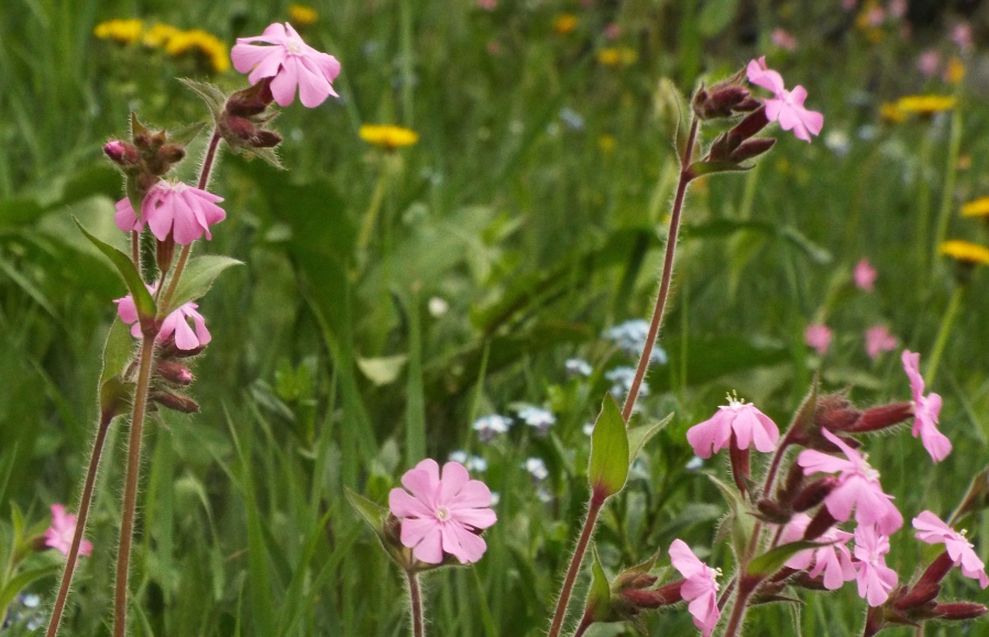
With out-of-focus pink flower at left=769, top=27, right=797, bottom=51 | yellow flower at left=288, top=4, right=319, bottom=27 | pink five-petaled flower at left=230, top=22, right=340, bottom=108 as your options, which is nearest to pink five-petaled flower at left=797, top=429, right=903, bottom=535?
pink five-petaled flower at left=230, top=22, right=340, bottom=108

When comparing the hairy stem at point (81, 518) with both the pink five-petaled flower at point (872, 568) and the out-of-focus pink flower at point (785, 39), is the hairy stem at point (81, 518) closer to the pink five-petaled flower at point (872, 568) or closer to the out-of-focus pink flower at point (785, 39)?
the pink five-petaled flower at point (872, 568)

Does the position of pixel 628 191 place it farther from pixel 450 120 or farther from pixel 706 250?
pixel 450 120

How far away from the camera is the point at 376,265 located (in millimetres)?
2207

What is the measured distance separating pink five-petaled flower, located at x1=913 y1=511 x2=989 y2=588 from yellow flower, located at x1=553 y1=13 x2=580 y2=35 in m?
3.90

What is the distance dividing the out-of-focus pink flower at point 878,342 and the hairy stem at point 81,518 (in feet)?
5.87

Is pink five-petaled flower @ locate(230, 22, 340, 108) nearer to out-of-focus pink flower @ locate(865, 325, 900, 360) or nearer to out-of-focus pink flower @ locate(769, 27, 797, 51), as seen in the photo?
out-of-focus pink flower @ locate(865, 325, 900, 360)

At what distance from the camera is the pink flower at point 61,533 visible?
3.73 feet

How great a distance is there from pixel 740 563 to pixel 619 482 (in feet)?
0.41

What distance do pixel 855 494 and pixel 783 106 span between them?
318 mm

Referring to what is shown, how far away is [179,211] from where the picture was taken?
817mm

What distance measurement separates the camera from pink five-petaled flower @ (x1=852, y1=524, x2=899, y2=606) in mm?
877

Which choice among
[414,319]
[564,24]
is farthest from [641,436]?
[564,24]

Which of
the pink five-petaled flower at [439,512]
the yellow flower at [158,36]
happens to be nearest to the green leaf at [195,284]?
the pink five-petaled flower at [439,512]

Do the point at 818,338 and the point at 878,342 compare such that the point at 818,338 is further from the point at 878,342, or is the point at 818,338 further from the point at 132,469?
the point at 132,469
